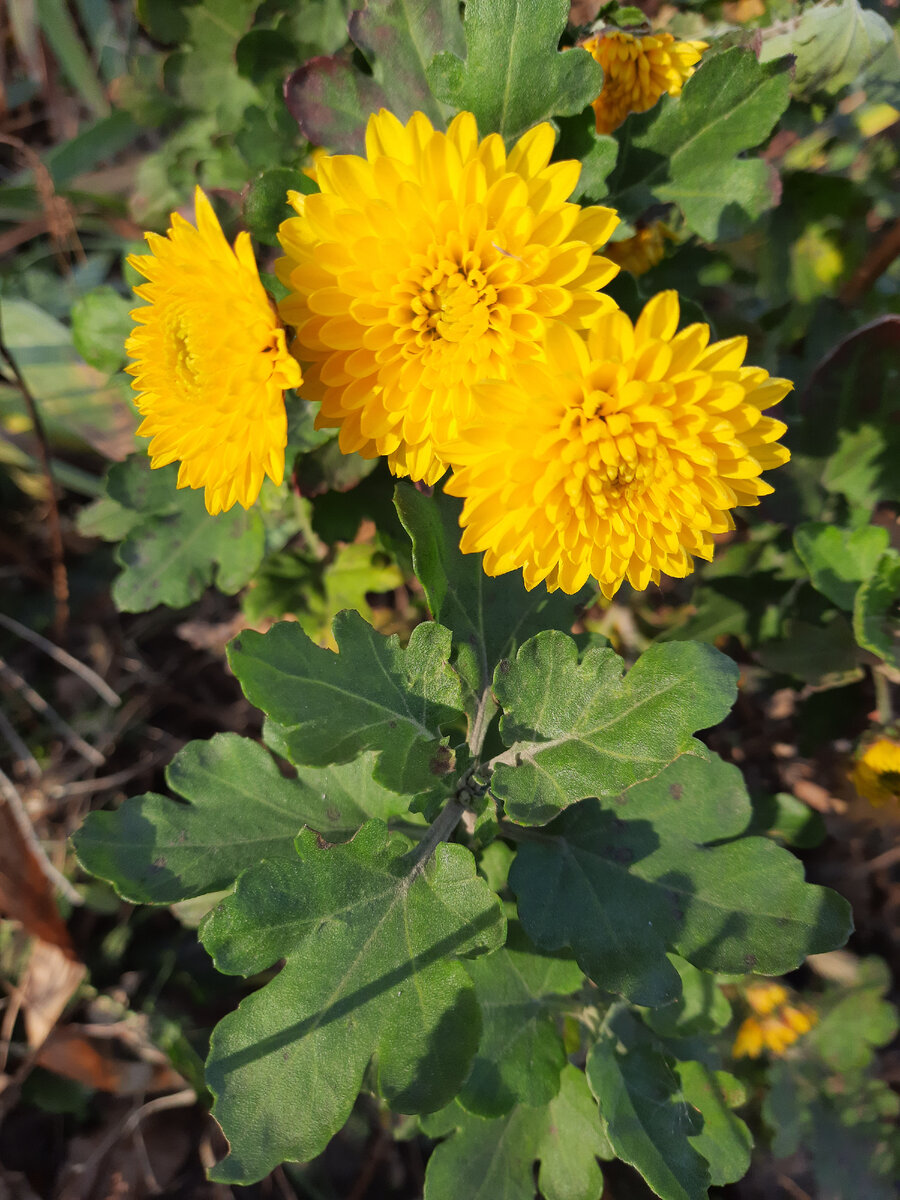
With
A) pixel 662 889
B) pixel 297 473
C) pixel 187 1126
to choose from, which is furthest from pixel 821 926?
pixel 187 1126

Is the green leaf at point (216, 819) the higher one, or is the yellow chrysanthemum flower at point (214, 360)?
the yellow chrysanthemum flower at point (214, 360)

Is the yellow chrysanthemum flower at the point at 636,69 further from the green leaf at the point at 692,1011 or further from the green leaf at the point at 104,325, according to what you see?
the green leaf at the point at 692,1011

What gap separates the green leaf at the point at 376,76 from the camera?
157 centimetres

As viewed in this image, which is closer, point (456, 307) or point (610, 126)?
point (456, 307)

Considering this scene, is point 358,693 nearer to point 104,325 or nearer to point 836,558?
point 836,558

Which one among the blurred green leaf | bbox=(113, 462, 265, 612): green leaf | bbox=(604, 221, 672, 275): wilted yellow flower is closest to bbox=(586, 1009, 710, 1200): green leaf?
bbox=(113, 462, 265, 612): green leaf

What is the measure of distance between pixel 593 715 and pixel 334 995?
1.98 feet

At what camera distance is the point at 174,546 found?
2.04 metres

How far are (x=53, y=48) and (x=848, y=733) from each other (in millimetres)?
3958

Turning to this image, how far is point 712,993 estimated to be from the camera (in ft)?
5.51

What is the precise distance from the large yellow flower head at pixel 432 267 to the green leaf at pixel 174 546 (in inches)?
30.1

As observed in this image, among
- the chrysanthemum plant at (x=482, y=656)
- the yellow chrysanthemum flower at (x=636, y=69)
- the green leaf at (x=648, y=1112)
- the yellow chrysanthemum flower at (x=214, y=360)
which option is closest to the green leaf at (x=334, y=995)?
the chrysanthemum plant at (x=482, y=656)

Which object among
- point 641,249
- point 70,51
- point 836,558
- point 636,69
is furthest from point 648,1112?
point 70,51

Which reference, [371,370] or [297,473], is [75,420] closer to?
[297,473]
